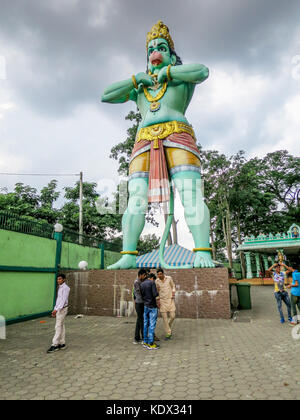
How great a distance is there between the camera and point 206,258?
7387 mm

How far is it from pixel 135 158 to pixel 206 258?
11.7 ft

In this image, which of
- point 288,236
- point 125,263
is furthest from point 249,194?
point 125,263

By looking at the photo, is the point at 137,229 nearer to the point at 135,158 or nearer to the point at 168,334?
the point at 135,158

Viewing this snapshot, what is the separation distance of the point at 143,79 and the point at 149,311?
21.7ft

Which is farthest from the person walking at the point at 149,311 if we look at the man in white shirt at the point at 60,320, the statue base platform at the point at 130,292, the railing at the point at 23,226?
the railing at the point at 23,226

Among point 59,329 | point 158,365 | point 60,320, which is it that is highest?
point 60,320

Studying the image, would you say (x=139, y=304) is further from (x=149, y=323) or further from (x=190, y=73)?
(x=190, y=73)

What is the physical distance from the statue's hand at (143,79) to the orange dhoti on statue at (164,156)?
1.33 meters

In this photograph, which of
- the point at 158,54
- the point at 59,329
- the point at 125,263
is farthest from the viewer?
the point at 158,54

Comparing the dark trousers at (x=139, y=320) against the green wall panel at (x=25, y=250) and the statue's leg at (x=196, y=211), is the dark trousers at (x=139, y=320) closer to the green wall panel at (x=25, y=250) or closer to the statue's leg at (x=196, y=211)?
the statue's leg at (x=196, y=211)

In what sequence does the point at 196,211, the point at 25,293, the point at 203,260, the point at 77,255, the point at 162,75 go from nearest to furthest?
1. the point at 203,260
2. the point at 196,211
3. the point at 25,293
4. the point at 162,75
5. the point at 77,255

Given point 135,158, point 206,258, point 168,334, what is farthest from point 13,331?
point 135,158

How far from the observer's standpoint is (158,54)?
8320mm
